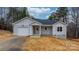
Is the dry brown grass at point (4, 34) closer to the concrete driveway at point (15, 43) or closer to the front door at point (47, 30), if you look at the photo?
the concrete driveway at point (15, 43)

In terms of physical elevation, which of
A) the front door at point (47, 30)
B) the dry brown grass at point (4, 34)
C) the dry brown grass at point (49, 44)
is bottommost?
the dry brown grass at point (49, 44)

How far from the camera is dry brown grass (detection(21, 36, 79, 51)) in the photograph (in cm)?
291

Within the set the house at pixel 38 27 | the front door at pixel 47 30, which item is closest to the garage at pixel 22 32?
the house at pixel 38 27

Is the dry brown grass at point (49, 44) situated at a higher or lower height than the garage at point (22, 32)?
lower

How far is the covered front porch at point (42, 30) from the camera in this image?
114 inches

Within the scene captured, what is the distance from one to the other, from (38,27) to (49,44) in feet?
0.94

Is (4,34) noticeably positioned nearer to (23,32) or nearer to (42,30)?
(23,32)

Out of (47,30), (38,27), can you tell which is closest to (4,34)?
(38,27)

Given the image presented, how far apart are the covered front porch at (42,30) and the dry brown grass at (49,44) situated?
71 mm
